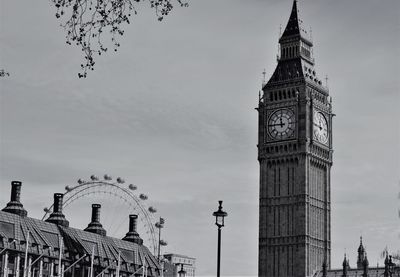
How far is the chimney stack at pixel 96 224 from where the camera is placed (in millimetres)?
147625

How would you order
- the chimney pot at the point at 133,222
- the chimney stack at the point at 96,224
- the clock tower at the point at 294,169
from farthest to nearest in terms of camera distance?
the chimney pot at the point at 133,222 < the clock tower at the point at 294,169 < the chimney stack at the point at 96,224

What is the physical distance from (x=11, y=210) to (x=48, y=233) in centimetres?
653

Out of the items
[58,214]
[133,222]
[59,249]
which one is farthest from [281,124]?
[59,249]

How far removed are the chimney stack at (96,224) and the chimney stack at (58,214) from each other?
26.9 feet

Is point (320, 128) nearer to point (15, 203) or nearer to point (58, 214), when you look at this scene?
point (58, 214)

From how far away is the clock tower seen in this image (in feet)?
501

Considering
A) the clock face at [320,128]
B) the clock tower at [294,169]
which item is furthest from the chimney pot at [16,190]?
the clock face at [320,128]

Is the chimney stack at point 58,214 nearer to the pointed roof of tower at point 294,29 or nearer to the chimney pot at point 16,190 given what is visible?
the chimney pot at point 16,190

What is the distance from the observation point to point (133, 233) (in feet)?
522

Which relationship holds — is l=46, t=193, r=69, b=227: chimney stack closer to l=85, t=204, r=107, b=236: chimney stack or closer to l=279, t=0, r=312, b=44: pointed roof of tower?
l=85, t=204, r=107, b=236: chimney stack

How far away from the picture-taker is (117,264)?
140000mm

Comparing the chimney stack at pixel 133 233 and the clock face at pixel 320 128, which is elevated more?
the clock face at pixel 320 128

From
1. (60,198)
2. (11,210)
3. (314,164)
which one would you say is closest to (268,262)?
(314,164)

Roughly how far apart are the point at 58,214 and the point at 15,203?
1134 centimetres
